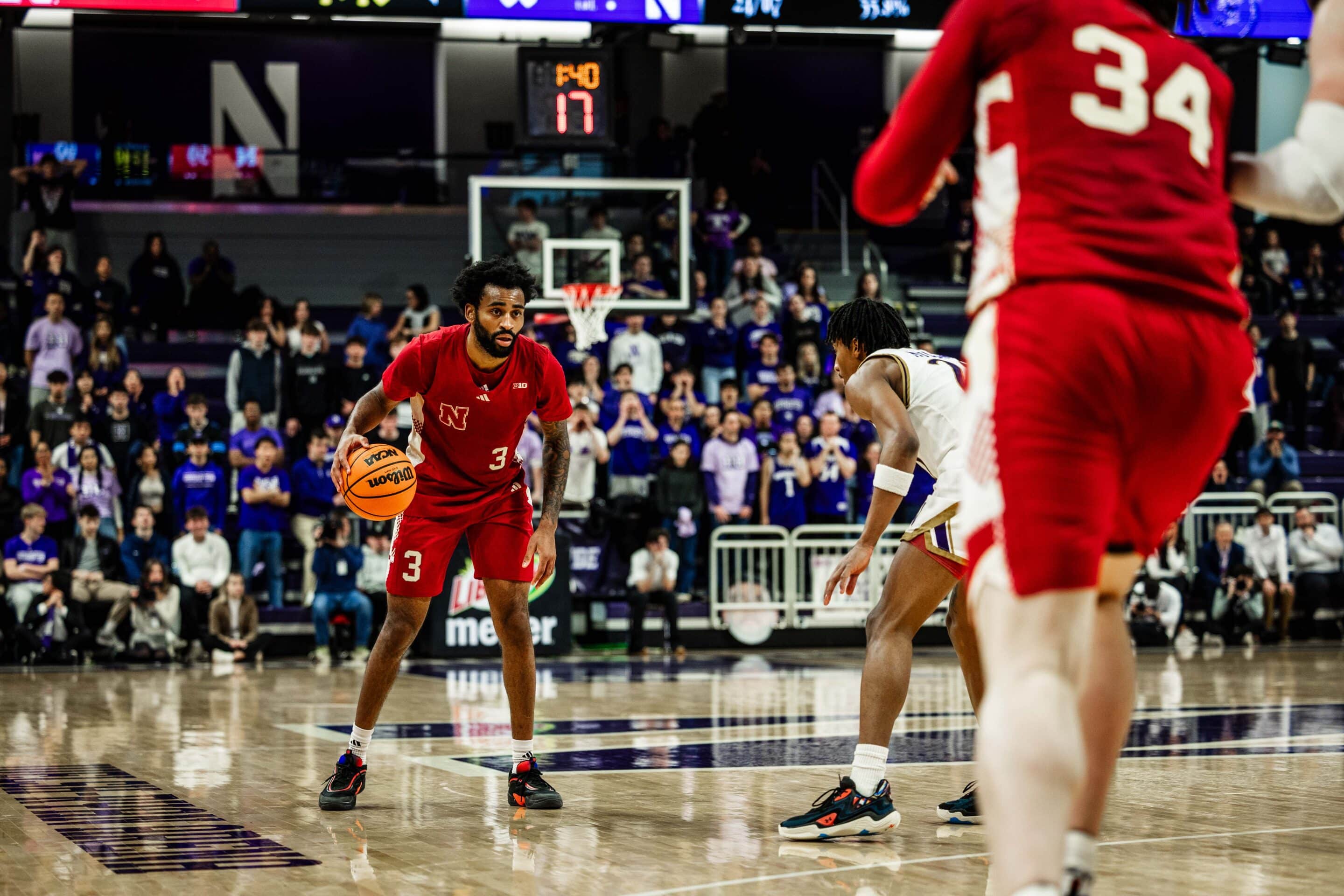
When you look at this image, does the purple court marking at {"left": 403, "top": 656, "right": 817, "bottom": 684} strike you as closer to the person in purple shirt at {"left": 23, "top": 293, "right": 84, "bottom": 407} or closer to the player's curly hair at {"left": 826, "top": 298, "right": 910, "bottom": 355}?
the person in purple shirt at {"left": 23, "top": 293, "right": 84, "bottom": 407}

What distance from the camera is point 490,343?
249 inches

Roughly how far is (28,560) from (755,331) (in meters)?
8.54

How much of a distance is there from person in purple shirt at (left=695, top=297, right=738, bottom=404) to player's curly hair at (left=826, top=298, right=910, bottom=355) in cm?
1305

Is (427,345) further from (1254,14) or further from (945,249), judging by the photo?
(945,249)

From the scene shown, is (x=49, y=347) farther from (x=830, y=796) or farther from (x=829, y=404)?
(x=830, y=796)

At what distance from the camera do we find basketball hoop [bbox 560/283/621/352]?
17.2 m

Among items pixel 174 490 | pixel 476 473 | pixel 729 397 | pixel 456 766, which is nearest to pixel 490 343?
pixel 476 473

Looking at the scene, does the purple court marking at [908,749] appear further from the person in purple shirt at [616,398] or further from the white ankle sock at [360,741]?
the person in purple shirt at [616,398]

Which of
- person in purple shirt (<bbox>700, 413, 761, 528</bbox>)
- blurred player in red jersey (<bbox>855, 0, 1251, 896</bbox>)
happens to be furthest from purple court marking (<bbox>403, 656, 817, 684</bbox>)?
blurred player in red jersey (<bbox>855, 0, 1251, 896</bbox>)

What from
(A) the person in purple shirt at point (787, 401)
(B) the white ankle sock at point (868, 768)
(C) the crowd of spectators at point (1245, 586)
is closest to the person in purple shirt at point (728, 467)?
(A) the person in purple shirt at point (787, 401)

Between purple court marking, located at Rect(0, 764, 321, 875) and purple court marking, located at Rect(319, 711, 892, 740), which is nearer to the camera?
purple court marking, located at Rect(0, 764, 321, 875)

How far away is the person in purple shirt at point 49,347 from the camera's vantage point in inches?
682

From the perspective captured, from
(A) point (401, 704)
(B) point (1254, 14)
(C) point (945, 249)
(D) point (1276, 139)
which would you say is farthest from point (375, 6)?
(D) point (1276, 139)

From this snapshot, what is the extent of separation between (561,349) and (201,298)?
525 cm
